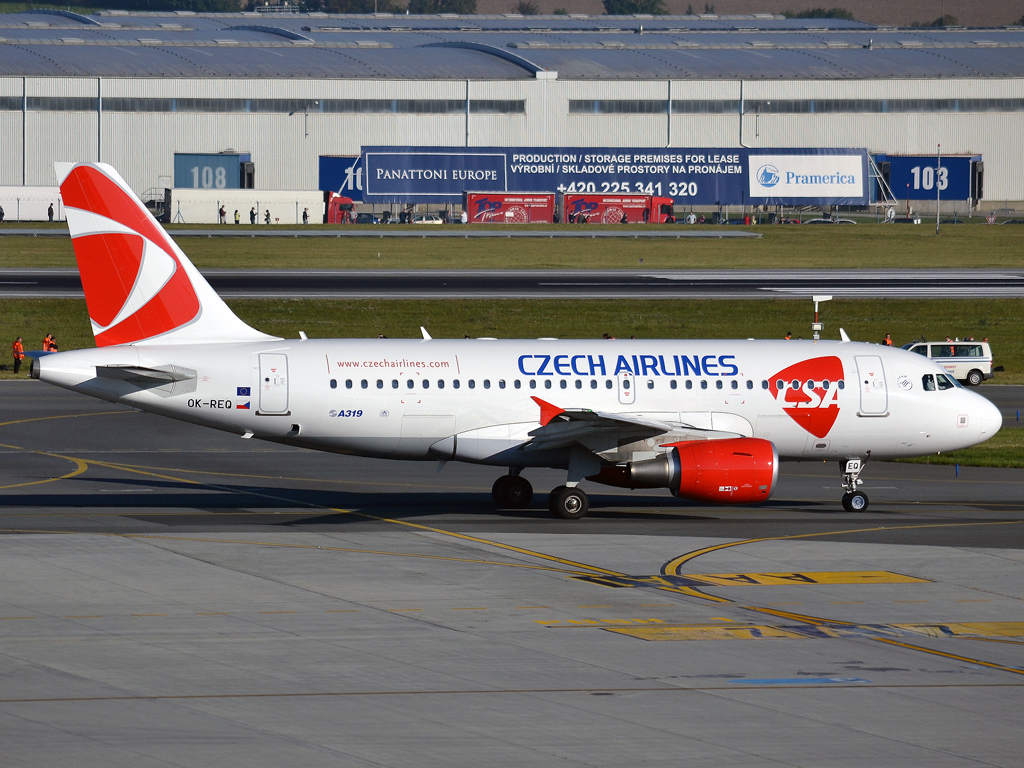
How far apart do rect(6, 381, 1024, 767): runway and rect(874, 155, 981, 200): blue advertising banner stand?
367 ft

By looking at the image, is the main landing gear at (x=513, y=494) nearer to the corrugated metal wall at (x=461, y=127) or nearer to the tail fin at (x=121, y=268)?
the tail fin at (x=121, y=268)

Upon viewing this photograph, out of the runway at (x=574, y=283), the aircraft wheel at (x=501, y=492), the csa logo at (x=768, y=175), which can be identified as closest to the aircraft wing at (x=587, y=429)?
the aircraft wheel at (x=501, y=492)

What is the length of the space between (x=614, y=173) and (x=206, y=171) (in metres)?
40.1

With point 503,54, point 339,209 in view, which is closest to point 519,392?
point 339,209

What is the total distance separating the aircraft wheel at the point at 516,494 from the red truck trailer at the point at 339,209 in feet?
335

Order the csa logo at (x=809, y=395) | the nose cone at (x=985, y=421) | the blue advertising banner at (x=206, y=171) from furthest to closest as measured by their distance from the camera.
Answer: the blue advertising banner at (x=206, y=171) < the nose cone at (x=985, y=421) < the csa logo at (x=809, y=395)

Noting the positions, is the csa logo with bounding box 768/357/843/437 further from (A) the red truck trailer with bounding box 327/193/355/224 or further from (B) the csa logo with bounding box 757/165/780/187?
(B) the csa logo with bounding box 757/165/780/187

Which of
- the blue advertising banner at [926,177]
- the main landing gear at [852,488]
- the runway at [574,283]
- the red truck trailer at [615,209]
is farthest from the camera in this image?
the blue advertising banner at [926,177]

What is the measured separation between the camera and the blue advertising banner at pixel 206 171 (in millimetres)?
132375

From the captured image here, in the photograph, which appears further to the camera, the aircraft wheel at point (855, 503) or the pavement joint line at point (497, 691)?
the aircraft wheel at point (855, 503)

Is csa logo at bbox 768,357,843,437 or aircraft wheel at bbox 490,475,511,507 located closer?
csa logo at bbox 768,357,843,437

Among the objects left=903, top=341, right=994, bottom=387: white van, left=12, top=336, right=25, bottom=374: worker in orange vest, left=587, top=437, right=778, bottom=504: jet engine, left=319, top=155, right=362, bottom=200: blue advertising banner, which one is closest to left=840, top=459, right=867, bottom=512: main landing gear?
left=587, top=437, right=778, bottom=504: jet engine

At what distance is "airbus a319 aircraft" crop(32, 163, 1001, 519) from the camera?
31156 millimetres

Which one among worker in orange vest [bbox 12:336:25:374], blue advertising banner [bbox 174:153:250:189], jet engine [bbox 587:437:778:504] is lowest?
jet engine [bbox 587:437:778:504]
